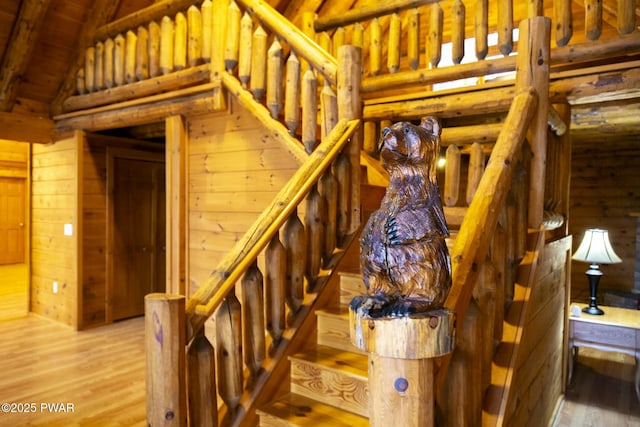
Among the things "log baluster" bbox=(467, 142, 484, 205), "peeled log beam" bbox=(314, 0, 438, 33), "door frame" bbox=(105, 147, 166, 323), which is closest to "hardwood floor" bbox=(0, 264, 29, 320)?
"door frame" bbox=(105, 147, 166, 323)

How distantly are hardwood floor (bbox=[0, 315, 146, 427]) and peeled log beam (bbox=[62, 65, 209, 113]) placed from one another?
2369 mm

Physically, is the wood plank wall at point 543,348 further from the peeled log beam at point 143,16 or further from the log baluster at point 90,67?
the log baluster at point 90,67

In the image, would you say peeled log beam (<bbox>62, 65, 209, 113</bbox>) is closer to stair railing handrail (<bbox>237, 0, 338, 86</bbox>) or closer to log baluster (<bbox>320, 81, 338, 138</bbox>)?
stair railing handrail (<bbox>237, 0, 338, 86</bbox>)

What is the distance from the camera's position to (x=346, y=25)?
4.04m

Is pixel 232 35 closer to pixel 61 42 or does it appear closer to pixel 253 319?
pixel 253 319

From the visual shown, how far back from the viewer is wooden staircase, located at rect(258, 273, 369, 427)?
1814 mm

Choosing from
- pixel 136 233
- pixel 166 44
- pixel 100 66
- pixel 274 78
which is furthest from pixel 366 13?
pixel 136 233

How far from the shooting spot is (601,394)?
3.61 m

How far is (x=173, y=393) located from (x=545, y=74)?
2308 millimetres

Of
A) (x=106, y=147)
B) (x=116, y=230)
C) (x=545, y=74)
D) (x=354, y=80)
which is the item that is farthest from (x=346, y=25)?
(x=116, y=230)

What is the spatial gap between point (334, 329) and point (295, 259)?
426 mm

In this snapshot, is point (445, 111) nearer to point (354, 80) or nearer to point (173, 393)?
point (354, 80)

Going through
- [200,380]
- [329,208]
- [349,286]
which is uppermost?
[329,208]

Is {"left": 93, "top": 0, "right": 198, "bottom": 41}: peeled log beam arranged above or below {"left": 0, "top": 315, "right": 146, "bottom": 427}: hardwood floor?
above
